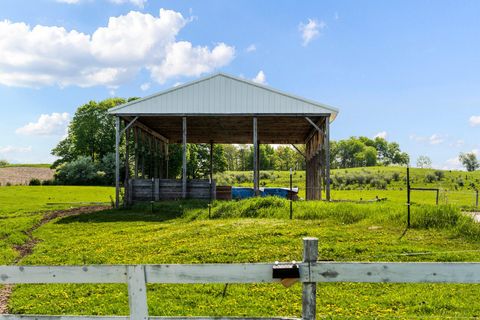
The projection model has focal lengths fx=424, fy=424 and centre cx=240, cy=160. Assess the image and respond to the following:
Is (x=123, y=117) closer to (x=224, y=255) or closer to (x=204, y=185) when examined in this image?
(x=204, y=185)

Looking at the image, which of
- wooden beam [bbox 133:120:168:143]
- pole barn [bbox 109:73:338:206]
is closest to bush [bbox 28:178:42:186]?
wooden beam [bbox 133:120:168:143]

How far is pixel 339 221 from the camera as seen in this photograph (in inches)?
557

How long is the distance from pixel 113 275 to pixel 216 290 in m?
3.91

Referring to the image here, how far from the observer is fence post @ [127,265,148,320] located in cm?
400

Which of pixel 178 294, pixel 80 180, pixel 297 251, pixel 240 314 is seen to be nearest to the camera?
pixel 240 314

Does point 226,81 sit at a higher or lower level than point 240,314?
higher

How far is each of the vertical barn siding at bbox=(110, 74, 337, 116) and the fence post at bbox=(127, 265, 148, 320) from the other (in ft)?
61.8

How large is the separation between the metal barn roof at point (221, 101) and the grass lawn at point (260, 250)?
6.05m

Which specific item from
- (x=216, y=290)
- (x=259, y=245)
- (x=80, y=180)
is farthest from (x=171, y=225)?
(x=80, y=180)

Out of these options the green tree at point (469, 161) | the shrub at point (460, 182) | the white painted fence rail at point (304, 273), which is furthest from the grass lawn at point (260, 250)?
the green tree at point (469, 161)

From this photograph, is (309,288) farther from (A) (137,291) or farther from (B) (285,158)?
(B) (285,158)

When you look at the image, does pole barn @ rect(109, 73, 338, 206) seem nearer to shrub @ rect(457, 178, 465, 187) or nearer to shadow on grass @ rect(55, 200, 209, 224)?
shadow on grass @ rect(55, 200, 209, 224)

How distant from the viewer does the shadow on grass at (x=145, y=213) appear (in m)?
18.5

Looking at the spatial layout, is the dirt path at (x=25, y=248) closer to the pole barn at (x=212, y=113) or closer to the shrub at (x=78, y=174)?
the pole barn at (x=212, y=113)
